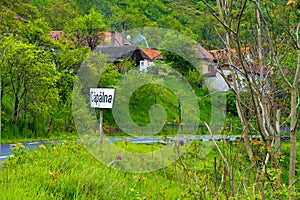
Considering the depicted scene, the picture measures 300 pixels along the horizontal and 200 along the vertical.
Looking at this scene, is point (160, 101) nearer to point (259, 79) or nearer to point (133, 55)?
point (133, 55)

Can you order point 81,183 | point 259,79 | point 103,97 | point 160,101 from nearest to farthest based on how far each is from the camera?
point 259,79, point 81,183, point 103,97, point 160,101

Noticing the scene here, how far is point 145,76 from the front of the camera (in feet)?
58.2

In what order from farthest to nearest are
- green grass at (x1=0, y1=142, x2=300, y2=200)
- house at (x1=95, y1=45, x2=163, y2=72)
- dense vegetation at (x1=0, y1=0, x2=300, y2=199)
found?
house at (x1=95, y1=45, x2=163, y2=72)
green grass at (x1=0, y1=142, x2=300, y2=200)
dense vegetation at (x1=0, y1=0, x2=300, y2=199)

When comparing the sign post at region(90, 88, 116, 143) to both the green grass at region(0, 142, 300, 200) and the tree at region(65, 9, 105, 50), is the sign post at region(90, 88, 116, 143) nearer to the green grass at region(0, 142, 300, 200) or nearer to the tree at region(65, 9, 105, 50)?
the green grass at region(0, 142, 300, 200)

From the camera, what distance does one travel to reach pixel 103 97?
6.83 metres

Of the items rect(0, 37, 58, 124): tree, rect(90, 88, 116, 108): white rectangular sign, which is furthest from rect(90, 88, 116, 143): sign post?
rect(0, 37, 58, 124): tree

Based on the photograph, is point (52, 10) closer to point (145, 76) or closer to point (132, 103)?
point (132, 103)

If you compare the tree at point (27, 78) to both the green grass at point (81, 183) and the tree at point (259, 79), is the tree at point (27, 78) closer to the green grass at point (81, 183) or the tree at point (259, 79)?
the green grass at point (81, 183)

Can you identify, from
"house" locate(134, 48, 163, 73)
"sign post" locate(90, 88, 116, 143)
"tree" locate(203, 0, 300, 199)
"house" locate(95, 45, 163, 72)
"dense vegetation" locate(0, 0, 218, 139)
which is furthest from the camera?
"house" locate(95, 45, 163, 72)

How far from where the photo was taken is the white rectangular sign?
671cm

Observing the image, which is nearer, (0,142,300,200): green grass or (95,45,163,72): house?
(0,142,300,200): green grass

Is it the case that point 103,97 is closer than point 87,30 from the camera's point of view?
Yes

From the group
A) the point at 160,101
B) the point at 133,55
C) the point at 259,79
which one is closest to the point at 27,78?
the point at 133,55

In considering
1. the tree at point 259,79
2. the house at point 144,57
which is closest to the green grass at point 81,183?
the tree at point 259,79
